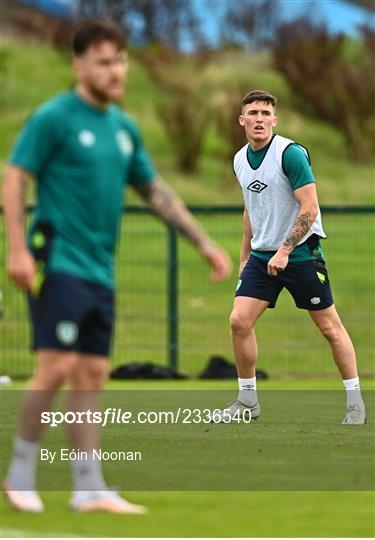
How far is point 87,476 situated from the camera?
658cm

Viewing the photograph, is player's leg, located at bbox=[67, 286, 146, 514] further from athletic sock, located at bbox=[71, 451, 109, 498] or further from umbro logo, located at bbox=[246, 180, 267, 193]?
umbro logo, located at bbox=[246, 180, 267, 193]

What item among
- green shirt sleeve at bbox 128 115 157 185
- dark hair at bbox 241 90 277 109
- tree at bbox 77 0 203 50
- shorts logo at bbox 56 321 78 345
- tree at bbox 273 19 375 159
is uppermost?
tree at bbox 77 0 203 50

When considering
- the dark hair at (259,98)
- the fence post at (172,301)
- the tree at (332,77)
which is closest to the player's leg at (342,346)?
the dark hair at (259,98)

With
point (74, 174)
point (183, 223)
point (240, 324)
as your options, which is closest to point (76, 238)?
point (74, 174)

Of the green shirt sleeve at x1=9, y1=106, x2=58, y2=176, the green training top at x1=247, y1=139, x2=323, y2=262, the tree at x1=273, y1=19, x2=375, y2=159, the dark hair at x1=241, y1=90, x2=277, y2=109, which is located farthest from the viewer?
the tree at x1=273, y1=19, x2=375, y2=159

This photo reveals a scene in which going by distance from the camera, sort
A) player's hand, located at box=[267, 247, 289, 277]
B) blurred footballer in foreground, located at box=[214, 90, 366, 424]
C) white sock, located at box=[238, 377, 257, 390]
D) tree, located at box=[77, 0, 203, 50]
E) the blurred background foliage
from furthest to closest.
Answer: tree, located at box=[77, 0, 203, 50], the blurred background foliage, white sock, located at box=[238, 377, 257, 390], blurred footballer in foreground, located at box=[214, 90, 366, 424], player's hand, located at box=[267, 247, 289, 277]

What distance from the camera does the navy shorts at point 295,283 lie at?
10164 mm

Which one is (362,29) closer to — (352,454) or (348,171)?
(348,171)

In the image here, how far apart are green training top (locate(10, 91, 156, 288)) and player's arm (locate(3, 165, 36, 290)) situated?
0.06 meters

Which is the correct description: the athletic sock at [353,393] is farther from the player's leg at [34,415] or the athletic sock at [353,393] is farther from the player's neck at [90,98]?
the player's neck at [90,98]

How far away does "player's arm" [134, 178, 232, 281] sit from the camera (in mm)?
6625

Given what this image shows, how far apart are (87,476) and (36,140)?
57.2 inches

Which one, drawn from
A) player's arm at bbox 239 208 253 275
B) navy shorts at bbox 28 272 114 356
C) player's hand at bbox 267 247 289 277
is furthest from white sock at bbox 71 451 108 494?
player's arm at bbox 239 208 253 275

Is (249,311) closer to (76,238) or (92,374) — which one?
(92,374)
